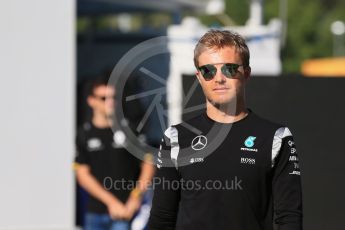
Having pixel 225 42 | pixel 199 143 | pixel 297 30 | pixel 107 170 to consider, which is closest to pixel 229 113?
pixel 199 143

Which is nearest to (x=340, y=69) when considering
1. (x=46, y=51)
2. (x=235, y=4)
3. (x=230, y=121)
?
(x=46, y=51)

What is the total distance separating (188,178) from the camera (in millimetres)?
3498

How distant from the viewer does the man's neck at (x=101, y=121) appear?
7.38m

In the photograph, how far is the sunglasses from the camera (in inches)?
136

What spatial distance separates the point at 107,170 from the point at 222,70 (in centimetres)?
401

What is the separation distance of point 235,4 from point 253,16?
175 feet

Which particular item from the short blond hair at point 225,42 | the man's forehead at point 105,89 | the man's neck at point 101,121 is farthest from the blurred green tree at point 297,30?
the short blond hair at point 225,42

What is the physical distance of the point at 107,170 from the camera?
735 centimetres

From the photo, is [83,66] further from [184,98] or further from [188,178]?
[188,178]

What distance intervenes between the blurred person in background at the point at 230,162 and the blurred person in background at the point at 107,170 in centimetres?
357

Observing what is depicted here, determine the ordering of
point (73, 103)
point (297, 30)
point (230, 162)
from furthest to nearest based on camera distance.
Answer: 1. point (297, 30)
2. point (73, 103)
3. point (230, 162)

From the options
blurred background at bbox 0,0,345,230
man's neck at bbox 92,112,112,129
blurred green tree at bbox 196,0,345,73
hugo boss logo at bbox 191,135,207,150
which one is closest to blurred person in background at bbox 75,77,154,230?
man's neck at bbox 92,112,112,129

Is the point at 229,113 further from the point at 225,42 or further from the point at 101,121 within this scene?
the point at 101,121

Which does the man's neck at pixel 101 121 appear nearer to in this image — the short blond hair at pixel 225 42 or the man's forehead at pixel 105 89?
the man's forehead at pixel 105 89
